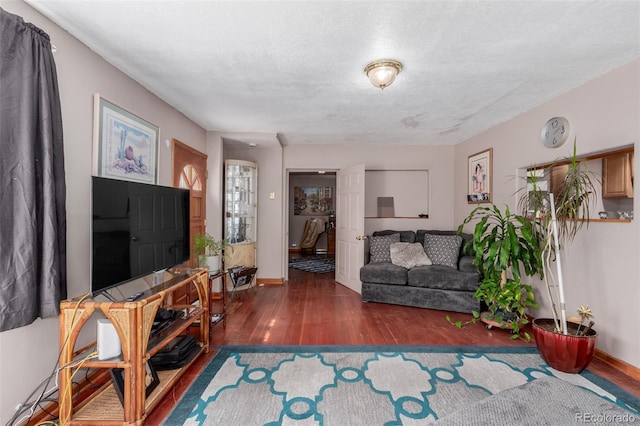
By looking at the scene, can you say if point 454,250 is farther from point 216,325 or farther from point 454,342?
point 216,325

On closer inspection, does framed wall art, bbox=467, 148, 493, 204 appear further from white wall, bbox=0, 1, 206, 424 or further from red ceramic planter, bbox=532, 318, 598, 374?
white wall, bbox=0, 1, 206, 424

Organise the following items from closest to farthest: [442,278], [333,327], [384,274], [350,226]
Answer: [333,327] → [442,278] → [384,274] → [350,226]

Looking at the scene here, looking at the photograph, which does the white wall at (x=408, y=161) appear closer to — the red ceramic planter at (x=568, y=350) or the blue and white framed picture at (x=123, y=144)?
the blue and white framed picture at (x=123, y=144)

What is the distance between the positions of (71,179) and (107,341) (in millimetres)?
1076

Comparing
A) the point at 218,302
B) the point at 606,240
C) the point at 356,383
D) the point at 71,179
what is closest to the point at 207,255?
the point at 218,302

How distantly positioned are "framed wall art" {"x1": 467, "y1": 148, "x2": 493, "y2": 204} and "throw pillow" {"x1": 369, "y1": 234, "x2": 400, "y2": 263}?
1285 mm

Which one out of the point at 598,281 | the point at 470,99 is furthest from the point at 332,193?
the point at 598,281

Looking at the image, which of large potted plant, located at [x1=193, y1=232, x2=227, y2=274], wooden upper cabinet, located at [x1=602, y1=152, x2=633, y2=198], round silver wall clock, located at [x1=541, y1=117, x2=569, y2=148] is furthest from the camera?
large potted plant, located at [x1=193, y1=232, x2=227, y2=274]

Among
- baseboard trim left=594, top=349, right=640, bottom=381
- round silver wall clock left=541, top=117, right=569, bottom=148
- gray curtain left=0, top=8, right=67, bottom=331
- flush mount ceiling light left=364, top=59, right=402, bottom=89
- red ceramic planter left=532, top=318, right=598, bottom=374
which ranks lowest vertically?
baseboard trim left=594, top=349, right=640, bottom=381

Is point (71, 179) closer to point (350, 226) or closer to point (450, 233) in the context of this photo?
point (350, 226)

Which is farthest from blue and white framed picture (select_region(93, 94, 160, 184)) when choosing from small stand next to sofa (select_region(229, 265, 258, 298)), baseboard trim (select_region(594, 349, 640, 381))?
baseboard trim (select_region(594, 349, 640, 381))

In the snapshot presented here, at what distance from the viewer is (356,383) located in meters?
1.98

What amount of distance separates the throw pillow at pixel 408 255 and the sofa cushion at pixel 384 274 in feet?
0.37

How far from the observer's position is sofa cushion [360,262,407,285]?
370cm
